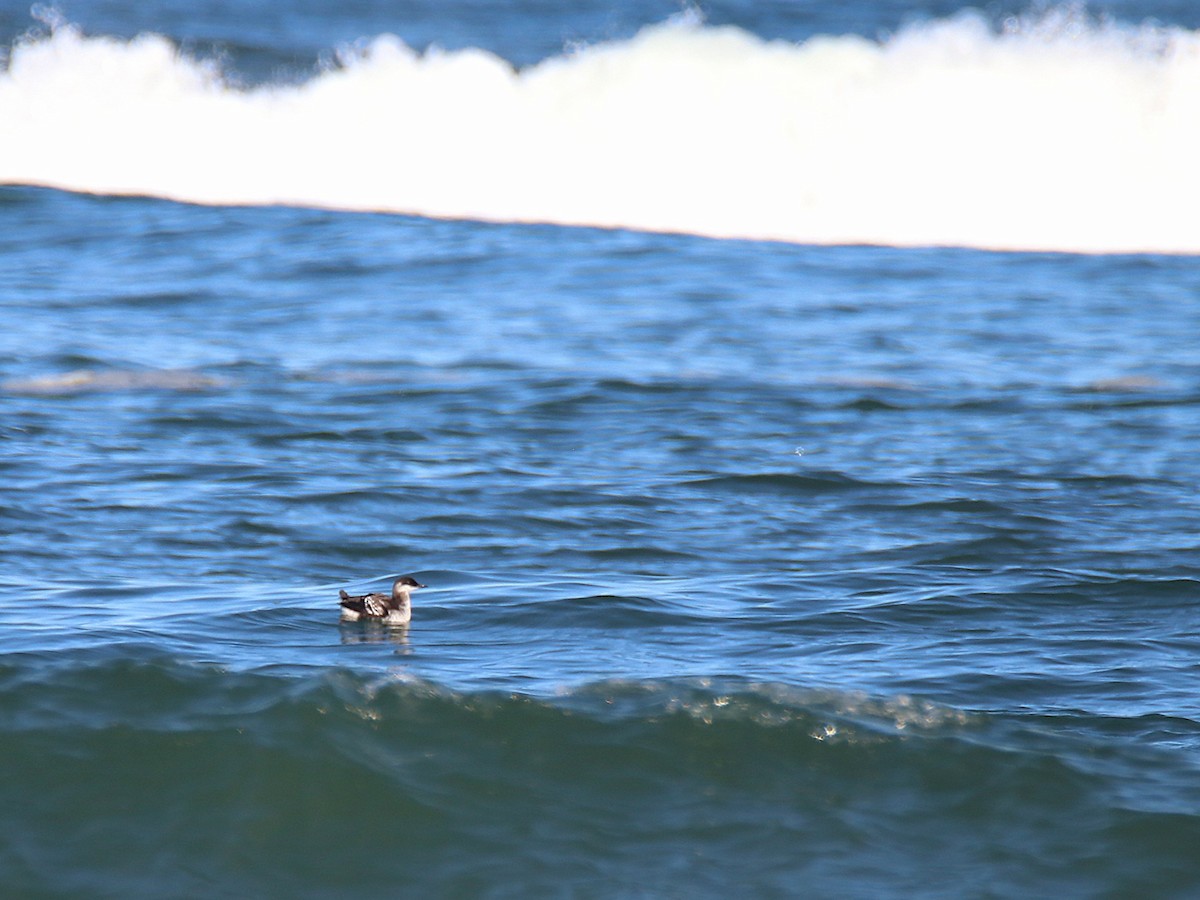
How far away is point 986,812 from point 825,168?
12598 mm

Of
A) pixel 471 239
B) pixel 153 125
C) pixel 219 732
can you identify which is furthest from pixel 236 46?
pixel 219 732

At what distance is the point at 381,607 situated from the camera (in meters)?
6.34

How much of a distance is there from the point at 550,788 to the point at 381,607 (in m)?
1.43

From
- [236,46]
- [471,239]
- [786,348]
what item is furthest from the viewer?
[236,46]

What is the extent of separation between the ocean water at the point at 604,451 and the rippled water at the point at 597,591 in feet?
Answer: 0.09

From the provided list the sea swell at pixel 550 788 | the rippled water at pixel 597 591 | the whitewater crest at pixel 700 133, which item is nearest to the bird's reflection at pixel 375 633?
the rippled water at pixel 597 591

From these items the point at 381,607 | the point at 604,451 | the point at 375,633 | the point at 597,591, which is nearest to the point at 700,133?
the point at 604,451

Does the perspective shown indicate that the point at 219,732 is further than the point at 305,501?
No

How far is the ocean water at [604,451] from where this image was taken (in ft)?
16.6

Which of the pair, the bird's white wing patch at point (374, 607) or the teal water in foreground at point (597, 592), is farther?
the bird's white wing patch at point (374, 607)

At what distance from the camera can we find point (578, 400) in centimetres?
1023

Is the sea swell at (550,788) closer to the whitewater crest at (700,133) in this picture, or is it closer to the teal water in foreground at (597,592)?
the teal water in foreground at (597,592)

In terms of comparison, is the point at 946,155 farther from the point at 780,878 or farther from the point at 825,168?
the point at 780,878

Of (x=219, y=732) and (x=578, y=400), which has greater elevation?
(x=578, y=400)
